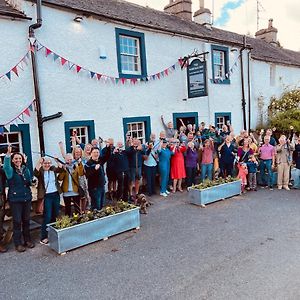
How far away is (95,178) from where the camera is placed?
7.23m

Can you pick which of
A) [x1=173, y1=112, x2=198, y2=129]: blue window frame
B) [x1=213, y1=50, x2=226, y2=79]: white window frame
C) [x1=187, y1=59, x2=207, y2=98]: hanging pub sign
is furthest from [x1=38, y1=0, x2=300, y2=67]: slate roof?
[x1=173, y1=112, x2=198, y2=129]: blue window frame

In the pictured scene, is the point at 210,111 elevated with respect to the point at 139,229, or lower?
elevated

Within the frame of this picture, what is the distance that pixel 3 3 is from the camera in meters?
8.75

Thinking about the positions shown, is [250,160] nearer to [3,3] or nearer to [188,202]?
[188,202]

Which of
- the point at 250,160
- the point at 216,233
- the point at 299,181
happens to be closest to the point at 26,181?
the point at 216,233

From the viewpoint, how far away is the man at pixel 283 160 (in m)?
10.1

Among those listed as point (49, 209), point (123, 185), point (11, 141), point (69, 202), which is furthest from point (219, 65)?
point (49, 209)

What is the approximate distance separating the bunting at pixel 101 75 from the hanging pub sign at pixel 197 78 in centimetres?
76

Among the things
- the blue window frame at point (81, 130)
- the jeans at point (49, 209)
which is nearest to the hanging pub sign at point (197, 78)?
the blue window frame at point (81, 130)

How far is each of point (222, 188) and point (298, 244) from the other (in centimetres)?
334

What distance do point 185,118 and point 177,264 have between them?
864 cm

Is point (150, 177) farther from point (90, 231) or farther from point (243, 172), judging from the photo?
point (90, 231)

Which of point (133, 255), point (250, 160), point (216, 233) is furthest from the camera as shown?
point (250, 160)

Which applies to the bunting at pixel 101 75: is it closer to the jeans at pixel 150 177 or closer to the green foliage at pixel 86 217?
the jeans at pixel 150 177
